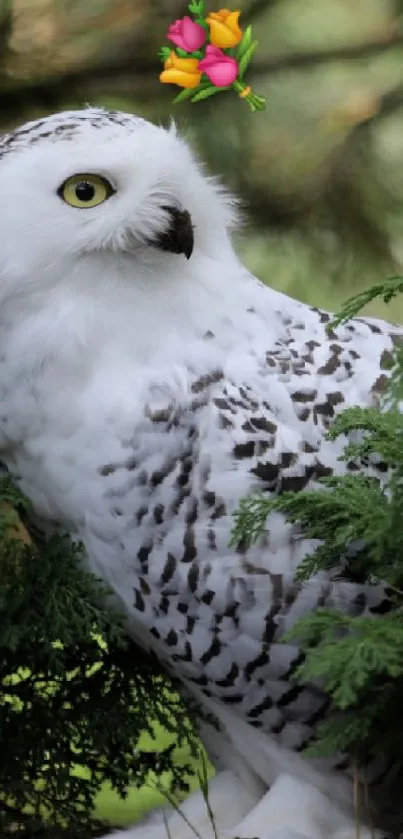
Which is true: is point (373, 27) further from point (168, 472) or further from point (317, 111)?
point (168, 472)

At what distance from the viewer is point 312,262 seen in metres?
2.42

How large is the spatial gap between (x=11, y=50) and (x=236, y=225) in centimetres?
157

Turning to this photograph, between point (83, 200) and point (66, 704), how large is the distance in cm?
54

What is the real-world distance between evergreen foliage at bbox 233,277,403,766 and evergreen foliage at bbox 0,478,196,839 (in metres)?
0.21

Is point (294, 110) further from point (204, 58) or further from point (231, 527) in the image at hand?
point (231, 527)

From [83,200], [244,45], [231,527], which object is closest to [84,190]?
[83,200]

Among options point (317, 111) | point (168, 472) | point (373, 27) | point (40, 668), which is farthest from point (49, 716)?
point (373, 27)

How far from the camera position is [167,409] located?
39.0 inches

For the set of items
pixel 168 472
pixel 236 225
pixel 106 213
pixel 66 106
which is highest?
pixel 66 106

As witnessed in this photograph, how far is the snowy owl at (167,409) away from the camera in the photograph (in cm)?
97

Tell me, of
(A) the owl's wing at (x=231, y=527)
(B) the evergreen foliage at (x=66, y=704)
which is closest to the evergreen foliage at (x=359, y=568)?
(A) the owl's wing at (x=231, y=527)

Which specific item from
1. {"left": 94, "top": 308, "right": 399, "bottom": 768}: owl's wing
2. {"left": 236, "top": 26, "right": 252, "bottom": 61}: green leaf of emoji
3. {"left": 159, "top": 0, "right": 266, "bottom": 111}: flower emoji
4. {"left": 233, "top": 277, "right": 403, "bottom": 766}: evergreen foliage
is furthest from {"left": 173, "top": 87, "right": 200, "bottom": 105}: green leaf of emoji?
{"left": 233, "top": 277, "right": 403, "bottom": 766}: evergreen foliage

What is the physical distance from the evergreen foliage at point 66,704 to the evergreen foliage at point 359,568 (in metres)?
0.21

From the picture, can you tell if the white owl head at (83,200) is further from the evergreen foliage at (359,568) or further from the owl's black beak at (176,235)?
the evergreen foliage at (359,568)
